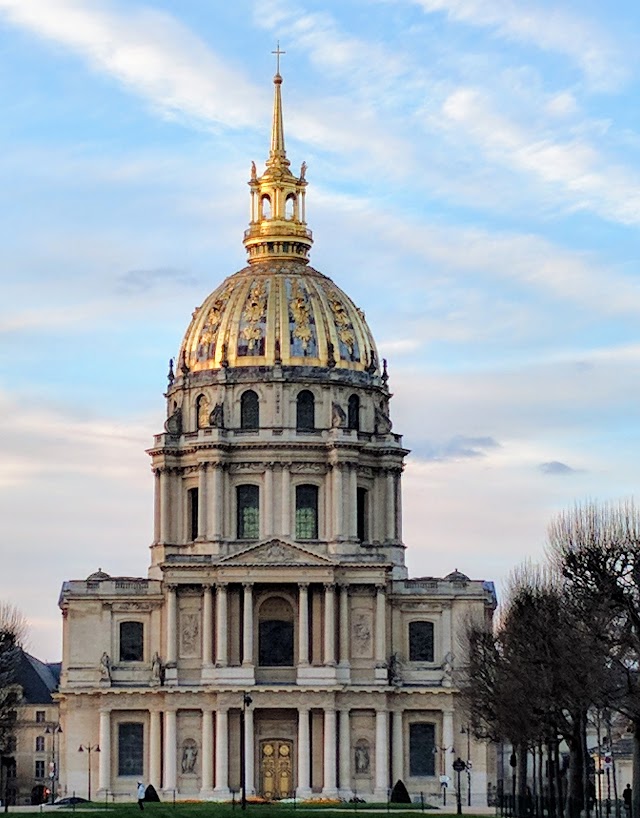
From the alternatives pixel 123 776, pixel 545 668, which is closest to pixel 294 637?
pixel 123 776

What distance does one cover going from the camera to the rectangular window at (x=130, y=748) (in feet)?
503

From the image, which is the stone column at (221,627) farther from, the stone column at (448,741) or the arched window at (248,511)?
the stone column at (448,741)

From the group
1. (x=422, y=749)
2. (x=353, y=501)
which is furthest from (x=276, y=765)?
(x=353, y=501)

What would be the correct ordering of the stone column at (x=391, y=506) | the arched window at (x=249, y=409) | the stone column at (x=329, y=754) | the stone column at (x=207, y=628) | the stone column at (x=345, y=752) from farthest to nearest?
the stone column at (x=391, y=506) → the arched window at (x=249, y=409) → the stone column at (x=207, y=628) → the stone column at (x=345, y=752) → the stone column at (x=329, y=754)

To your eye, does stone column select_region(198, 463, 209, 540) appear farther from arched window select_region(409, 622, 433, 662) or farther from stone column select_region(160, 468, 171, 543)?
arched window select_region(409, 622, 433, 662)

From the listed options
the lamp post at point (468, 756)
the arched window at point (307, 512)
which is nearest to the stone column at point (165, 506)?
the arched window at point (307, 512)

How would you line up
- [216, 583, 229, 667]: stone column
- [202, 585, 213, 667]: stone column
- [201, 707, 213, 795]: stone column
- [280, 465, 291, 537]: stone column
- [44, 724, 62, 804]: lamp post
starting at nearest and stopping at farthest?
A: [201, 707, 213, 795]: stone column
[216, 583, 229, 667]: stone column
[202, 585, 213, 667]: stone column
[280, 465, 291, 537]: stone column
[44, 724, 62, 804]: lamp post

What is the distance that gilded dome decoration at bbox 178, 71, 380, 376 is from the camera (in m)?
A: 165

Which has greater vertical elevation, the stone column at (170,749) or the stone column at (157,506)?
the stone column at (157,506)

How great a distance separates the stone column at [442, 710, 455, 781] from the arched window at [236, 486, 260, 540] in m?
17.7

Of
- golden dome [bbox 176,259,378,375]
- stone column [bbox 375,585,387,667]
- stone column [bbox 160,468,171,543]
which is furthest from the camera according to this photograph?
golden dome [bbox 176,259,378,375]

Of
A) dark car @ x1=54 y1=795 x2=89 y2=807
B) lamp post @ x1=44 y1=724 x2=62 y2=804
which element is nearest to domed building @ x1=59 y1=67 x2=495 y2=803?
dark car @ x1=54 y1=795 x2=89 y2=807

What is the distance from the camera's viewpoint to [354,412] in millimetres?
165000

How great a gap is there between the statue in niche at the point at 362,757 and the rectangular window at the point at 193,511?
1901 centimetres
